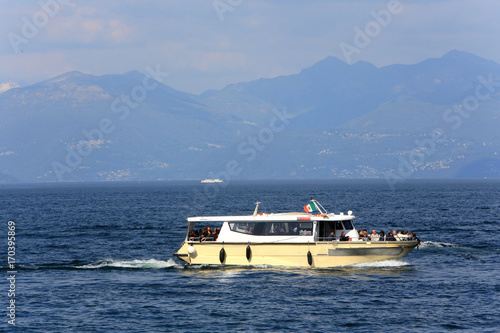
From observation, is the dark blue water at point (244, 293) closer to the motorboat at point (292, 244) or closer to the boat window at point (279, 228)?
the motorboat at point (292, 244)

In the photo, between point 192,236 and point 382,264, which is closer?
point 382,264

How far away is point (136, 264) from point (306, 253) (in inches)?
561

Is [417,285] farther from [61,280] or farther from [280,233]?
[61,280]

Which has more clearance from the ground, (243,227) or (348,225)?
(348,225)

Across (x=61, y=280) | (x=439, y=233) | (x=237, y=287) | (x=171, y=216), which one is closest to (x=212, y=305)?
(x=237, y=287)

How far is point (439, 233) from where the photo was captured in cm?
7375

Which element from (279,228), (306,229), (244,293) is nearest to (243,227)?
(279,228)

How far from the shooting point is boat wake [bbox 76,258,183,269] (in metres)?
50.8

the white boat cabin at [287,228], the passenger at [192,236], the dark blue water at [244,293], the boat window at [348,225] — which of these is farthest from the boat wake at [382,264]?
the passenger at [192,236]

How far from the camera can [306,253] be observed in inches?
1847

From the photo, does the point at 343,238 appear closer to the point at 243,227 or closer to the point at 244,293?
the point at 243,227

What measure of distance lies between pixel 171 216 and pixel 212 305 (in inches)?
2635

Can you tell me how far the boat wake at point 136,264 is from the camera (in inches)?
2002

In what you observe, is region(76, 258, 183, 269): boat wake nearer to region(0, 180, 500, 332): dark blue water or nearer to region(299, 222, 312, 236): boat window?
region(0, 180, 500, 332): dark blue water
